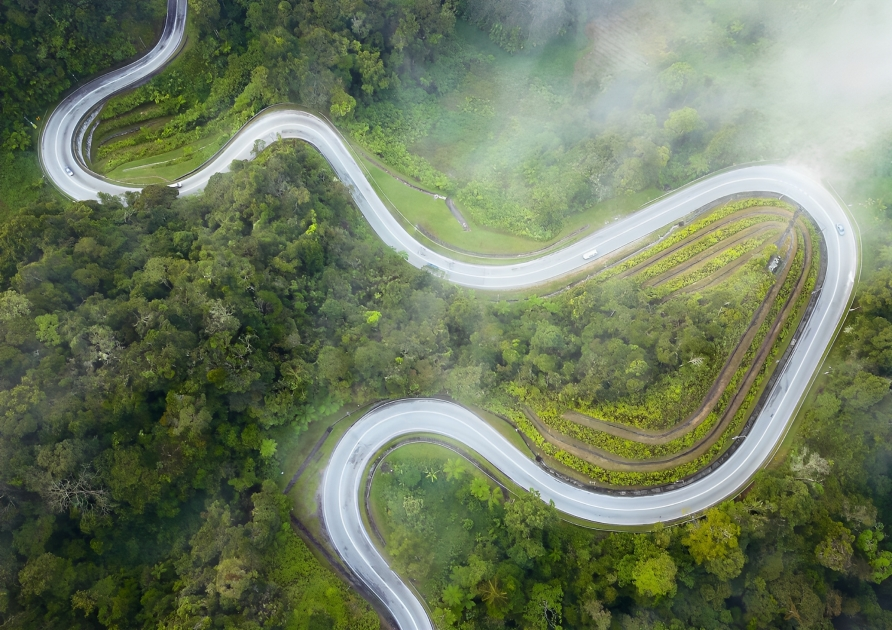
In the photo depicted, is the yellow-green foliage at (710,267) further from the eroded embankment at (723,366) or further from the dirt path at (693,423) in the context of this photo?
the dirt path at (693,423)

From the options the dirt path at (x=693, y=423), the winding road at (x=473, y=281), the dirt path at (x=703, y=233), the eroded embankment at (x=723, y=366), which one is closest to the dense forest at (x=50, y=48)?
the winding road at (x=473, y=281)

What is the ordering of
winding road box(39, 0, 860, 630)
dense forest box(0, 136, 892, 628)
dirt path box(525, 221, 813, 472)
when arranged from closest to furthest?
dense forest box(0, 136, 892, 628) → winding road box(39, 0, 860, 630) → dirt path box(525, 221, 813, 472)

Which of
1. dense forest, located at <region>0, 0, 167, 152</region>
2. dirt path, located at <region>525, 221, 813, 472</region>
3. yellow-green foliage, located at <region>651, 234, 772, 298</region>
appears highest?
dense forest, located at <region>0, 0, 167, 152</region>

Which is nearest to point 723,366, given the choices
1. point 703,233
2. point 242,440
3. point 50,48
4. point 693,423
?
point 693,423

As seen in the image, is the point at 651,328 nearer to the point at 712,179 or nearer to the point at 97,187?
the point at 712,179

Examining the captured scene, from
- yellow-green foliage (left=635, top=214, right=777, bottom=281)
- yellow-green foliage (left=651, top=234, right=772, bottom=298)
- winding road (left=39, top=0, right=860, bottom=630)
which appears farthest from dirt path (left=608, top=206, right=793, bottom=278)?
winding road (left=39, top=0, right=860, bottom=630)

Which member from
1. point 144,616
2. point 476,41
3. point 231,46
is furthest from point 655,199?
point 144,616

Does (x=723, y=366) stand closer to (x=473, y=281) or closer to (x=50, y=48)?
(x=473, y=281)

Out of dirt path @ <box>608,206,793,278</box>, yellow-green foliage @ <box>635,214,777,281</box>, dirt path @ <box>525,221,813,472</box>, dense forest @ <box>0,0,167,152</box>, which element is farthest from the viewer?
dense forest @ <box>0,0,167,152</box>

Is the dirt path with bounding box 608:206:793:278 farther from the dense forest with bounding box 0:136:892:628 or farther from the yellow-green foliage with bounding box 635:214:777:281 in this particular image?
the dense forest with bounding box 0:136:892:628
